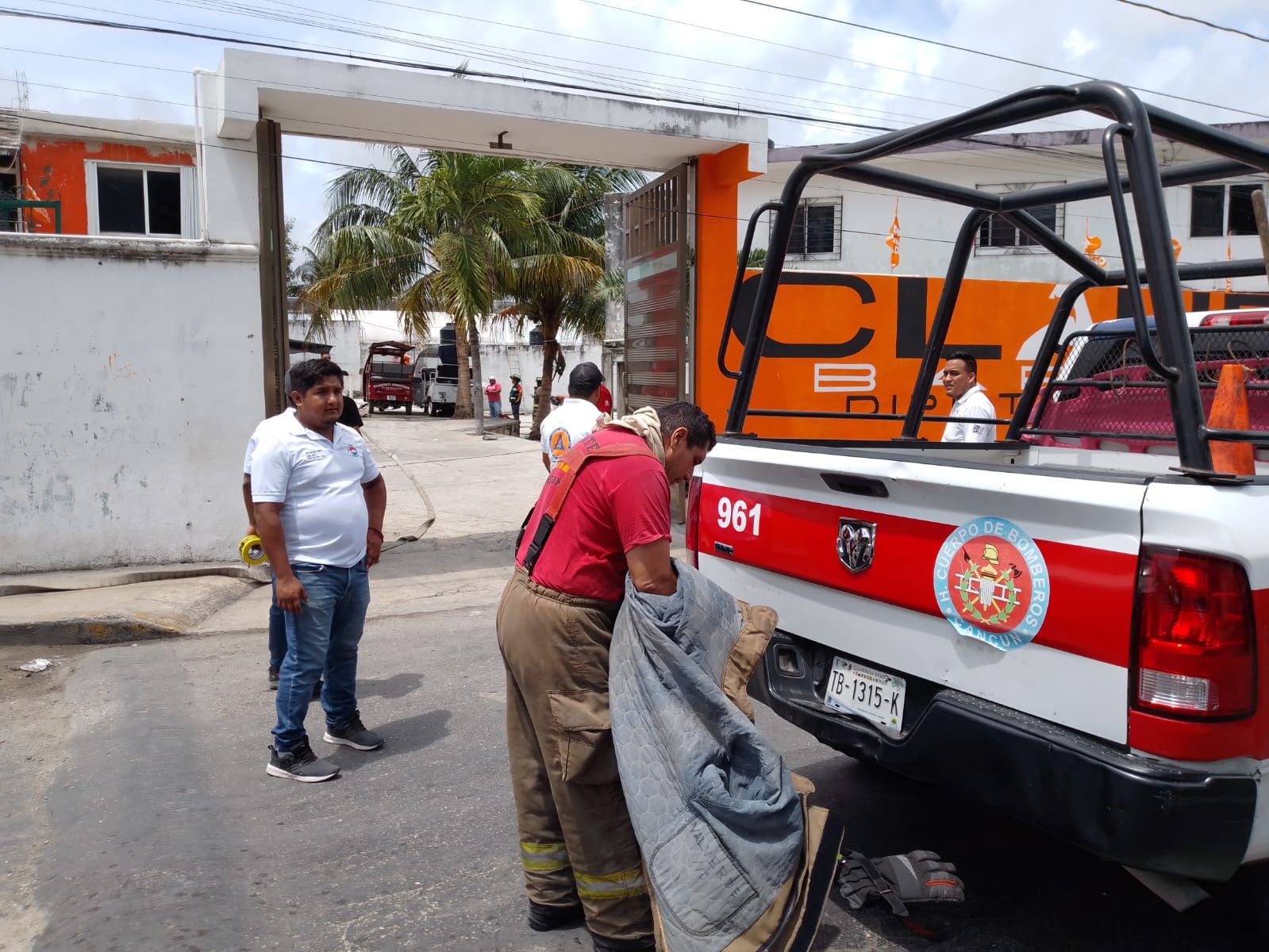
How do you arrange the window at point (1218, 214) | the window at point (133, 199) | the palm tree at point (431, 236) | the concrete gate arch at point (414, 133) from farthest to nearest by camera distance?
the window at point (1218, 214)
the palm tree at point (431, 236)
the window at point (133, 199)
the concrete gate arch at point (414, 133)

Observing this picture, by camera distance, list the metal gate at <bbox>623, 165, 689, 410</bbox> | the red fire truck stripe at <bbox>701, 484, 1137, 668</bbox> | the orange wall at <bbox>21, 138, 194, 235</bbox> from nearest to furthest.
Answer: the red fire truck stripe at <bbox>701, 484, 1137, 668</bbox>, the metal gate at <bbox>623, 165, 689, 410</bbox>, the orange wall at <bbox>21, 138, 194, 235</bbox>

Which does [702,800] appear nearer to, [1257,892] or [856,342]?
[1257,892]

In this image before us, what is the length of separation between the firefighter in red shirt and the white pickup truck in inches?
24.9

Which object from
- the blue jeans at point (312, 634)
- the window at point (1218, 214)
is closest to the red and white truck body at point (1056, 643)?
the blue jeans at point (312, 634)

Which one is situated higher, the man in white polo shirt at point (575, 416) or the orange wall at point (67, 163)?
the orange wall at point (67, 163)

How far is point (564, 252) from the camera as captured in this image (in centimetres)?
2212

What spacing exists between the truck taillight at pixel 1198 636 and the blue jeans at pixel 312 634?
297 centimetres

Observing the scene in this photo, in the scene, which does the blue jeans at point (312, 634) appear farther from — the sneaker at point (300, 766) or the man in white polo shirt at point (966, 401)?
the man in white polo shirt at point (966, 401)

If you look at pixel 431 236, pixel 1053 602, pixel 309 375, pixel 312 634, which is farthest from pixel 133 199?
pixel 1053 602

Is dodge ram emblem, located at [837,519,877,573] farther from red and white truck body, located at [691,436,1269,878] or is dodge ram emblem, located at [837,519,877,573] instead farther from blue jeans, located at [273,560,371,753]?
blue jeans, located at [273,560,371,753]

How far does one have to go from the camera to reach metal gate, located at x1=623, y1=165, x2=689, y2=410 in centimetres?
955

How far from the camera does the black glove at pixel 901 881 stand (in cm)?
285

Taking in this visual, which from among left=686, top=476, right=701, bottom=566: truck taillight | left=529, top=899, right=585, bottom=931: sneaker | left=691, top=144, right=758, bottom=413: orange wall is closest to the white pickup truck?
left=686, top=476, right=701, bottom=566: truck taillight

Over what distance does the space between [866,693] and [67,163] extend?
1598 centimetres
